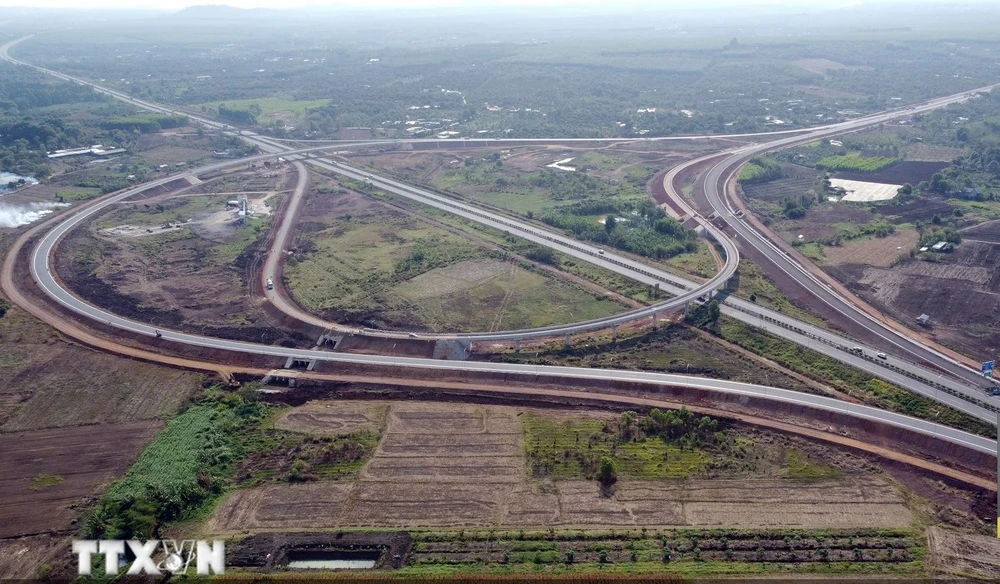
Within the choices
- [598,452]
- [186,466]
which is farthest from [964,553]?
[186,466]

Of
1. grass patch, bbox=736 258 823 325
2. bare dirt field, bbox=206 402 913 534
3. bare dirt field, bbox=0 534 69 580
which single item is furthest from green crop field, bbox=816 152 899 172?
bare dirt field, bbox=0 534 69 580

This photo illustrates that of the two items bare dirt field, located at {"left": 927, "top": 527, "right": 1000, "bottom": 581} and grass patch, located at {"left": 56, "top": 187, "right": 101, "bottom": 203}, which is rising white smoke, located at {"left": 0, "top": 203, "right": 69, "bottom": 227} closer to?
grass patch, located at {"left": 56, "top": 187, "right": 101, "bottom": 203}

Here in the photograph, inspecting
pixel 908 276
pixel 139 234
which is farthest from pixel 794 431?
pixel 139 234

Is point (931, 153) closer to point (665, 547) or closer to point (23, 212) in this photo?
point (665, 547)

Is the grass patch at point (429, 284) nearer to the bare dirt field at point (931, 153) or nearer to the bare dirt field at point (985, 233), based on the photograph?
the bare dirt field at point (985, 233)

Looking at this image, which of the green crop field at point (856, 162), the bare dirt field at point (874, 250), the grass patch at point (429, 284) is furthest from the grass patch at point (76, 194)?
the green crop field at point (856, 162)

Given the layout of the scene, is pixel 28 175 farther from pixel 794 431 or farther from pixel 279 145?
pixel 794 431
